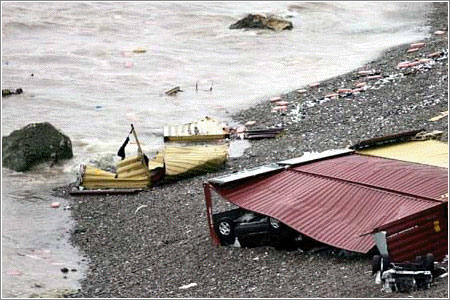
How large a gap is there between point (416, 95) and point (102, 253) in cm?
853

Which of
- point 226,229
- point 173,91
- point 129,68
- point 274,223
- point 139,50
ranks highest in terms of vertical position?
point 139,50

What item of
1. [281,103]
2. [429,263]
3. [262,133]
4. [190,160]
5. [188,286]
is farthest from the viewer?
[281,103]

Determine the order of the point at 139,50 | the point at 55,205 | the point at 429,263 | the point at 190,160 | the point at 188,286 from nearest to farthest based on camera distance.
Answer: the point at 429,263
the point at 188,286
the point at 55,205
the point at 190,160
the point at 139,50

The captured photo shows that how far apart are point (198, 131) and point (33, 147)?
11.5 ft

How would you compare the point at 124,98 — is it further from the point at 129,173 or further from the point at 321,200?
the point at 321,200

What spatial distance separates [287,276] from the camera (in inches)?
427

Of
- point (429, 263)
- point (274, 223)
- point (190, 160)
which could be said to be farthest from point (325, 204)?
point (190, 160)

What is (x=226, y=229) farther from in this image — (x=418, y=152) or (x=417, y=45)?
(x=417, y=45)

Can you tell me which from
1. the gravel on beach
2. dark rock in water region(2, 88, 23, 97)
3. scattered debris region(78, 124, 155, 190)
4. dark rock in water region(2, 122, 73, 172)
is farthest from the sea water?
scattered debris region(78, 124, 155, 190)

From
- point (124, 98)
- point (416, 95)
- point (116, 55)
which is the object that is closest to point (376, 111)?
point (416, 95)

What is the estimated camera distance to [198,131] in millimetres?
19766

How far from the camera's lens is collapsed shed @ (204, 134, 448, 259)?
35.9 feet

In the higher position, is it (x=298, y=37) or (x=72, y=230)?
(x=298, y=37)

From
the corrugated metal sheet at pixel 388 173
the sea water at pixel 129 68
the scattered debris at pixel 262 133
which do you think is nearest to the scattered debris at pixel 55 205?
the sea water at pixel 129 68
